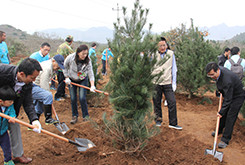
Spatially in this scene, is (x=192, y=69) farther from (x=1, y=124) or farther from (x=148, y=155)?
(x=1, y=124)

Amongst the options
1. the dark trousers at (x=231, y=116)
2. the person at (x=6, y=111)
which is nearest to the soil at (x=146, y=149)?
the dark trousers at (x=231, y=116)

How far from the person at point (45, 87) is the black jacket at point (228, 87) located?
3229mm

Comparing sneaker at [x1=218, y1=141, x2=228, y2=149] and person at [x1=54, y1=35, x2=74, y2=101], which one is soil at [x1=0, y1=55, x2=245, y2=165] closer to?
sneaker at [x1=218, y1=141, x2=228, y2=149]

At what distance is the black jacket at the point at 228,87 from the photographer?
147 inches

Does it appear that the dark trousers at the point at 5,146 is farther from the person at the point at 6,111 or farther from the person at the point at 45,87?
the person at the point at 45,87

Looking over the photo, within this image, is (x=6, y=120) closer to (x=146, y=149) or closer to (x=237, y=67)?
(x=146, y=149)

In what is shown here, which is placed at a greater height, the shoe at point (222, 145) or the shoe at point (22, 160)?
the shoe at point (22, 160)

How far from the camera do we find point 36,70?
250 cm

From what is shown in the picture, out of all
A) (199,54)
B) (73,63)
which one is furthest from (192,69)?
(73,63)

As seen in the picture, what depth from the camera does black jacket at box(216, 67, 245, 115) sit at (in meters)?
3.72

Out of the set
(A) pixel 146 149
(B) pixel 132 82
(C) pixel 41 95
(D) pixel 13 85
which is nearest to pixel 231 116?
(A) pixel 146 149

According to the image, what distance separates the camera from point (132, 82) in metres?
2.90

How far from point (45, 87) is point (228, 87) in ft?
11.6

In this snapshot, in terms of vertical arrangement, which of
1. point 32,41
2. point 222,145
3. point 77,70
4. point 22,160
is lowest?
point 222,145
